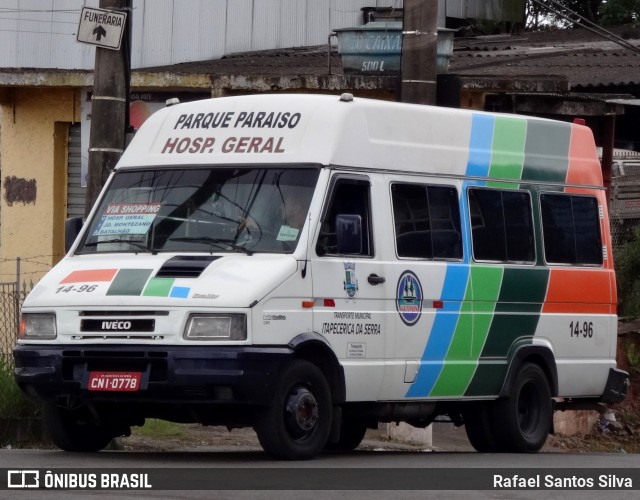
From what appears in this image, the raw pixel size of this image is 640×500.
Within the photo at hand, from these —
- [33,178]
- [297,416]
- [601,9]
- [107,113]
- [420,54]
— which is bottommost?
[297,416]

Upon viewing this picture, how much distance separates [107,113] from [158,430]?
2921 millimetres

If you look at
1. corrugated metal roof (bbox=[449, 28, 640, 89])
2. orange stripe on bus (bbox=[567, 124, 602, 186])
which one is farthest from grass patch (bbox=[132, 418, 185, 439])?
corrugated metal roof (bbox=[449, 28, 640, 89])

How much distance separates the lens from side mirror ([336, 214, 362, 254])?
9.96m

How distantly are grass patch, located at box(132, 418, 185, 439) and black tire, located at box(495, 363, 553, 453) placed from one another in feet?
9.53

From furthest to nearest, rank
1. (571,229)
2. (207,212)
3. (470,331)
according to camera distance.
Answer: (571,229) < (470,331) < (207,212)

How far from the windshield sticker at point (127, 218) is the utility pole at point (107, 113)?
4.13ft

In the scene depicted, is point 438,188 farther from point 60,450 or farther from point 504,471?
point 60,450

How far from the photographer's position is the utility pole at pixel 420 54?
1268cm

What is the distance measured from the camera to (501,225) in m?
11.8

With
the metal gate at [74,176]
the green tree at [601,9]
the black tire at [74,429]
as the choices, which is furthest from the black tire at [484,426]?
the green tree at [601,9]

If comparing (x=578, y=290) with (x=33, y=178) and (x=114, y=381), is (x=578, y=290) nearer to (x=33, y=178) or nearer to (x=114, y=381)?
(x=114, y=381)

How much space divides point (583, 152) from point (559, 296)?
1431mm

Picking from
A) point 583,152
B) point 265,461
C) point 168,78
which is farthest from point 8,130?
point 265,461

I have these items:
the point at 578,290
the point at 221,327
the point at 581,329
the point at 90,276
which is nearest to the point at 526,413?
the point at 581,329
